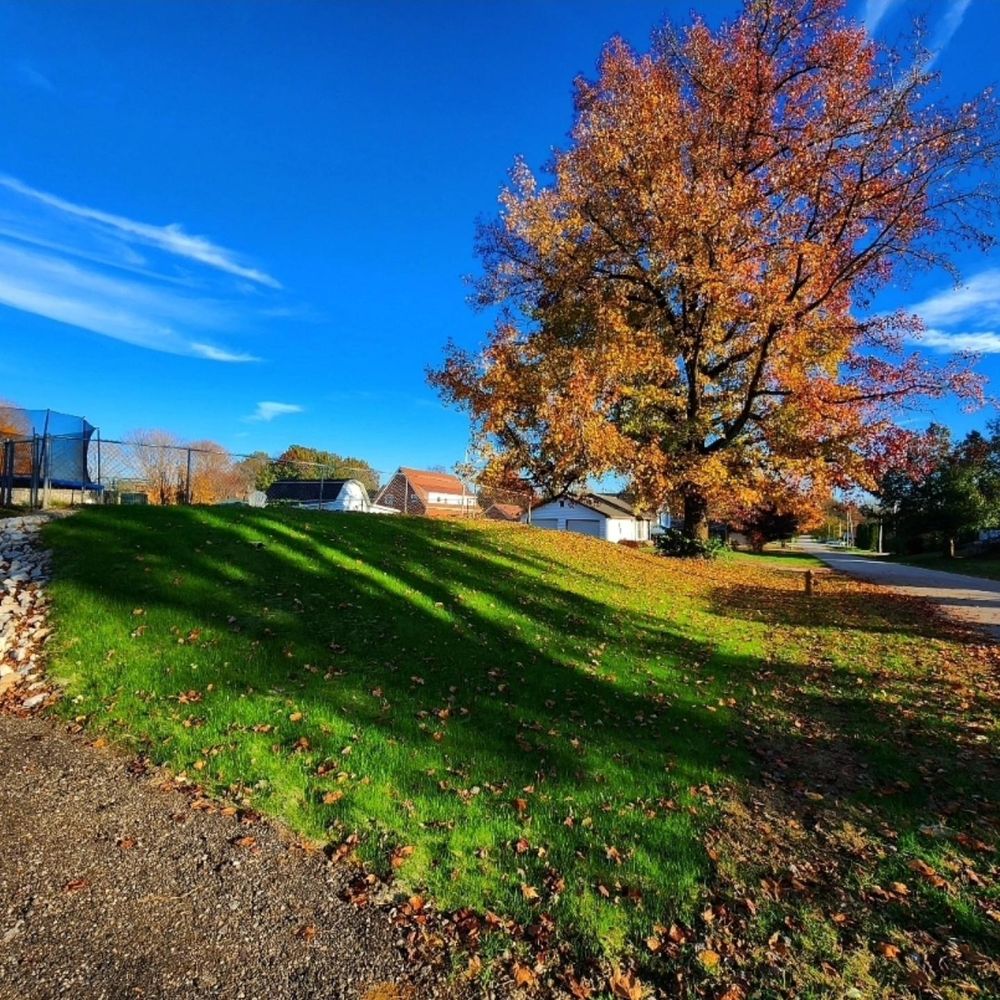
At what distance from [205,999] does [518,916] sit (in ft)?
4.63

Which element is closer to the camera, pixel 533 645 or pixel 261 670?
pixel 261 670

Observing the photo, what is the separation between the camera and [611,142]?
15180 millimetres

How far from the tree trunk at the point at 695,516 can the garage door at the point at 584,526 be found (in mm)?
26718

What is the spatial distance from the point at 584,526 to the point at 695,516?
2857 centimetres

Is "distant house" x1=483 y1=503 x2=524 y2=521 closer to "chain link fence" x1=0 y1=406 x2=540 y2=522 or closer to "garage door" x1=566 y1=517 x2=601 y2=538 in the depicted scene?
"garage door" x1=566 y1=517 x2=601 y2=538

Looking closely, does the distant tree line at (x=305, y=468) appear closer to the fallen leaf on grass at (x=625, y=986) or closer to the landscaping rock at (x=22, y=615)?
the landscaping rock at (x=22, y=615)

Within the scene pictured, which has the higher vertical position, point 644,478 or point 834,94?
point 834,94

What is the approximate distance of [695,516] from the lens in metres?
20.9

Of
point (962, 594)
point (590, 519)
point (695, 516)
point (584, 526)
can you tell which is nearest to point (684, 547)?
point (695, 516)

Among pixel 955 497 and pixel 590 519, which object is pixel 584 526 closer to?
pixel 590 519

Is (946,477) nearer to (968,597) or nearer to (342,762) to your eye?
(968,597)

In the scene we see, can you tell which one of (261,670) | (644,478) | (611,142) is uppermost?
(611,142)

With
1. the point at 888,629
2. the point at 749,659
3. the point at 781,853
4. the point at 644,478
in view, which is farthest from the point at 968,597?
the point at 781,853

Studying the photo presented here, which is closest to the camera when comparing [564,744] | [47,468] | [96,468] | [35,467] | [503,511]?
[564,744]
